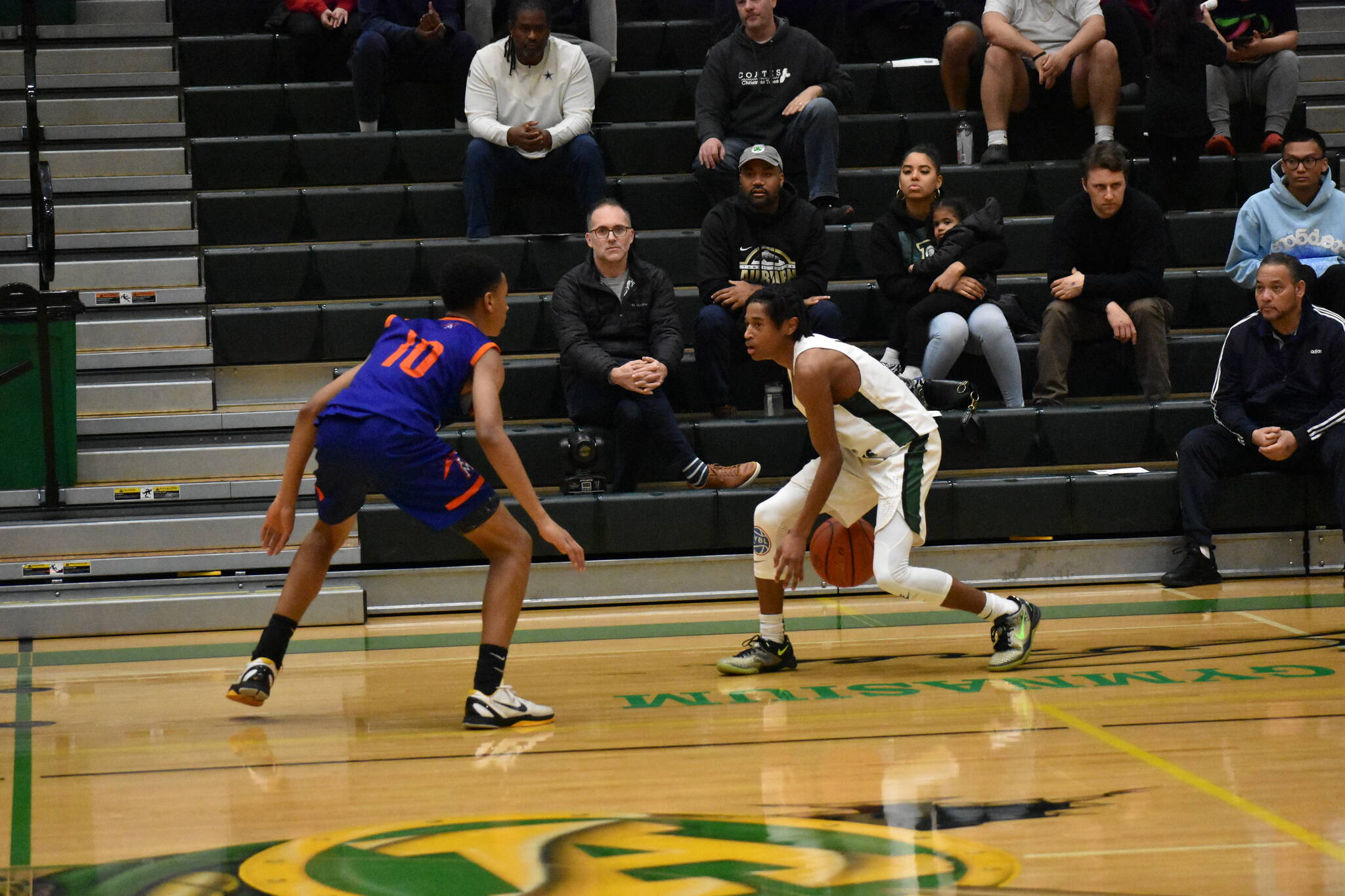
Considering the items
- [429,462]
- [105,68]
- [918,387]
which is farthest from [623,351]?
[105,68]

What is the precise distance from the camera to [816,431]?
4.35 m

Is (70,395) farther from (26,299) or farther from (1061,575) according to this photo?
(1061,575)

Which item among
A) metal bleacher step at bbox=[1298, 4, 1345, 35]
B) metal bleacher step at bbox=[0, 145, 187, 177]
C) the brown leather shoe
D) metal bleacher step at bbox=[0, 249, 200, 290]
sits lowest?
the brown leather shoe

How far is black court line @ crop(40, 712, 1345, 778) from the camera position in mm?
3668

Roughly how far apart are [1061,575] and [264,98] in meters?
5.08

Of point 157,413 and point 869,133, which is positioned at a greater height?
point 869,133

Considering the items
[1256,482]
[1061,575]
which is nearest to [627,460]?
[1061,575]

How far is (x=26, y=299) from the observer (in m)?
6.36

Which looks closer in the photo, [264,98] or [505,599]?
[505,599]

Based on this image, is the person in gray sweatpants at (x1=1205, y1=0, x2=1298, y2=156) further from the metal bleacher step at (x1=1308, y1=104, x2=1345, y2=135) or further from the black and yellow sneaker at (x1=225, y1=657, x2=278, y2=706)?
the black and yellow sneaker at (x1=225, y1=657, x2=278, y2=706)

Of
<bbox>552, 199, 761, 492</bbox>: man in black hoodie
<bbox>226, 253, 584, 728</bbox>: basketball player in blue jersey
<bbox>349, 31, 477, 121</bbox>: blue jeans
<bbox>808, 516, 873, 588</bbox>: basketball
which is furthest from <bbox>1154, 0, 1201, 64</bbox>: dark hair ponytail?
<bbox>226, 253, 584, 728</bbox>: basketball player in blue jersey

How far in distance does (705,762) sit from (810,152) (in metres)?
4.39

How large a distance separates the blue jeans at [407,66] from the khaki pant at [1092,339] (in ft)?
10.9

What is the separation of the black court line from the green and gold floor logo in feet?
2.09
